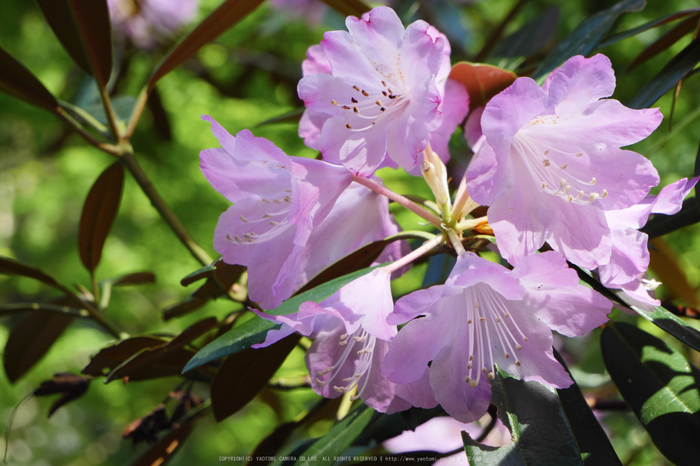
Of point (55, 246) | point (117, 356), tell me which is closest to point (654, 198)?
point (117, 356)

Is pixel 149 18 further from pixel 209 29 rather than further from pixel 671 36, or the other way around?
pixel 671 36

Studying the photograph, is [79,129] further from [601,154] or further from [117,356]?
[601,154]

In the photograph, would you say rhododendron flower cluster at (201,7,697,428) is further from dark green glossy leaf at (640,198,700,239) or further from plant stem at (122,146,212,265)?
plant stem at (122,146,212,265)

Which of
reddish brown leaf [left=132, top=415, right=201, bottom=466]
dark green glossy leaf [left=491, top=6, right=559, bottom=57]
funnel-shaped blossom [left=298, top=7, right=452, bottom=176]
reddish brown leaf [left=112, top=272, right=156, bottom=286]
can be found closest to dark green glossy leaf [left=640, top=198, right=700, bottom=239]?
funnel-shaped blossom [left=298, top=7, right=452, bottom=176]

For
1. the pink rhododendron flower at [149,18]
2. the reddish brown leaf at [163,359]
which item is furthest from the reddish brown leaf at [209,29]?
the pink rhododendron flower at [149,18]

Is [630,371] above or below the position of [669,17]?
below

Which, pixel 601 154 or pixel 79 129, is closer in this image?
pixel 601 154
